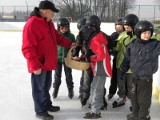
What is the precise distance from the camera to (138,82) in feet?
10.4

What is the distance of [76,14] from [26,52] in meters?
20.6

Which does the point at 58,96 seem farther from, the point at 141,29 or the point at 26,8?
the point at 26,8

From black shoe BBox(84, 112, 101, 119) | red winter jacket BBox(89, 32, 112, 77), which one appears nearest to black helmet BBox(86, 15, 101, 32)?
red winter jacket BBox(89, 32, 112, 77)

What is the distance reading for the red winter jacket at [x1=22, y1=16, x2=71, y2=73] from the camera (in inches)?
125

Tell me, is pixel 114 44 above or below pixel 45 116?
above

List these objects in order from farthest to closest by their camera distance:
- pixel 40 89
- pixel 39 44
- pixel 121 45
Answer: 1. pixel 121 45
2. pixel 40 89
3. pixel 39 44

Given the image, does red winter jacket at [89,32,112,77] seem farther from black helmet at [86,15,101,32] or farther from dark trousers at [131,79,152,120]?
dark trousers at [131,79,152,120]

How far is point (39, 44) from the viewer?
3.32 m

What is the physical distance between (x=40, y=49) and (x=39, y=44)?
65mm

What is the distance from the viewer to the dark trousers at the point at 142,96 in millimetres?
3162

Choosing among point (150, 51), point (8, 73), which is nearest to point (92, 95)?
point (150, 51)

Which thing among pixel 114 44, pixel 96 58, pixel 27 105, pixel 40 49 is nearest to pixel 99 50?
pixel 96 58

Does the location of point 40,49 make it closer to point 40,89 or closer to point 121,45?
point 40,89

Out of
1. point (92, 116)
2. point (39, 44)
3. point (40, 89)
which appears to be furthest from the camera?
point (92, 116)
